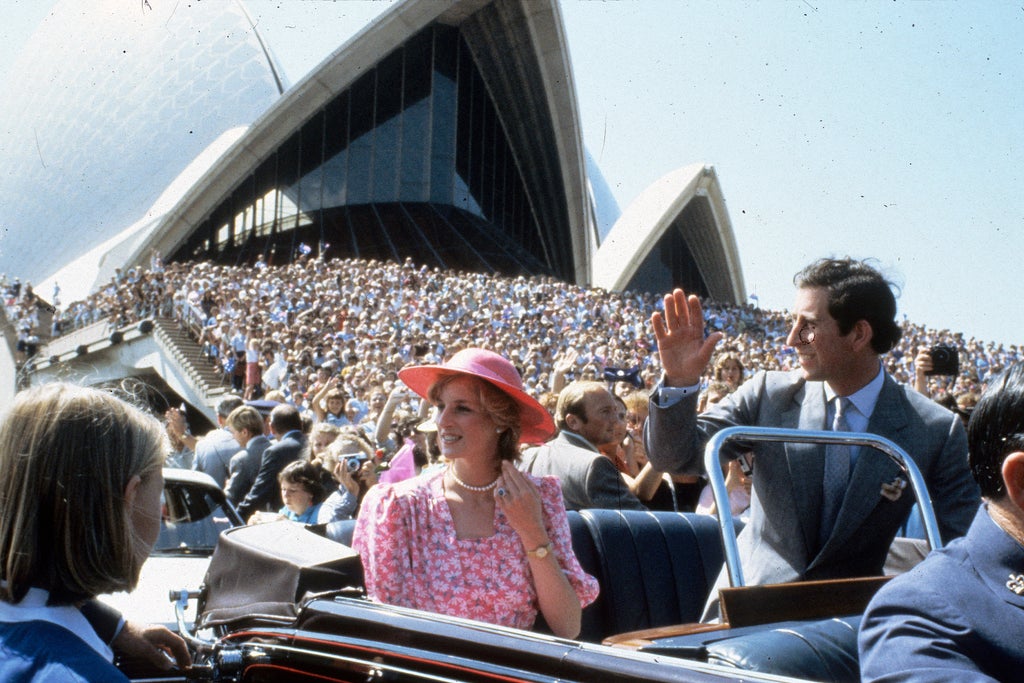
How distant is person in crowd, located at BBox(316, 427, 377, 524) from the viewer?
523 cm

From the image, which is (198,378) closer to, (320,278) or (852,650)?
(320,278)

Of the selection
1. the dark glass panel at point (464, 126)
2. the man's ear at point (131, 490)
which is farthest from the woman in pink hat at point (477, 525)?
the dark glass panel at point (464, 126)

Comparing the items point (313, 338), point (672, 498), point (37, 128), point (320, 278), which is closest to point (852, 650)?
point (672, 498)

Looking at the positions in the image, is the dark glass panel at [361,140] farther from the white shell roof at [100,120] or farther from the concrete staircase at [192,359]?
the concrete staircase at [192,359]

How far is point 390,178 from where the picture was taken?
4409 centimetres

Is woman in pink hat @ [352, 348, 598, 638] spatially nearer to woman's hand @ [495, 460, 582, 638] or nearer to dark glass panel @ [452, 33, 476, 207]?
woman's hand @ [495, 460, 582, 638]

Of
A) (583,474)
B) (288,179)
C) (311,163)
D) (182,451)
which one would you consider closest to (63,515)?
(583,474)

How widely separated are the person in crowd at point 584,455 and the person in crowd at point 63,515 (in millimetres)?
2572

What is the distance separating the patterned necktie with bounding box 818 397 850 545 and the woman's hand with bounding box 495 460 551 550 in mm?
722

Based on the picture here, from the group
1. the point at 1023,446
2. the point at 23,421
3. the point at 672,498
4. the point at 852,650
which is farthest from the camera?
the point at 672,498

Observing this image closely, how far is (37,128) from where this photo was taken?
40219 millimetres

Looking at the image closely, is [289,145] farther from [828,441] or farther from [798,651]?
[798,651]

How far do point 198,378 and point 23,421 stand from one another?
64.6 ft

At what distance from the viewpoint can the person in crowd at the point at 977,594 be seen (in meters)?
1.31
